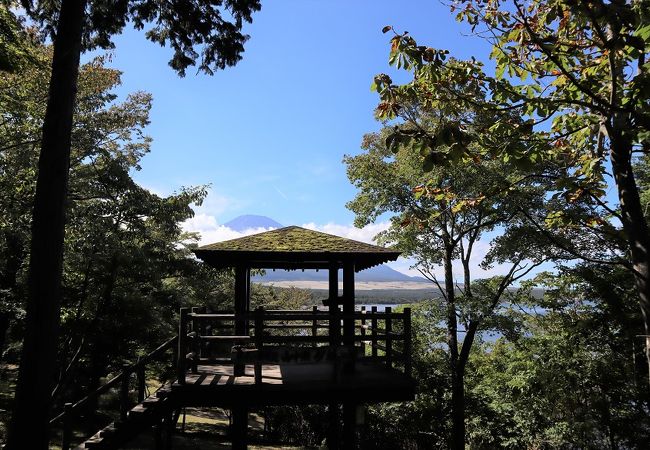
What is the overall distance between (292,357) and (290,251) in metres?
2.18

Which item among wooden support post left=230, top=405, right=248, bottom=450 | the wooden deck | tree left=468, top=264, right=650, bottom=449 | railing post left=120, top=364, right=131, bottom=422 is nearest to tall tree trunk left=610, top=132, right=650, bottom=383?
the wooden deck

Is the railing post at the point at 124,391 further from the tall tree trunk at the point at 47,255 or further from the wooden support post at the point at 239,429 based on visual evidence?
the wooden support post at the point at 239,429

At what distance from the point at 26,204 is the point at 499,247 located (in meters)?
16.0

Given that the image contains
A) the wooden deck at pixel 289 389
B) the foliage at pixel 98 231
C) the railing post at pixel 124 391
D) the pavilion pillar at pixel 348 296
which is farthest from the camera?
the foliage at pixel 98 231

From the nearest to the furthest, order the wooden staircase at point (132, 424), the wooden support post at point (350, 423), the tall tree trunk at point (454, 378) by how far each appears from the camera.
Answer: the wooden staircase at point (132, 424), the wooden support post at point (350, 423), the tall tree trunk at point (454, 378)

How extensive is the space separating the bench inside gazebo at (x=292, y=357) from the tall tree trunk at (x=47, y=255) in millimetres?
2018

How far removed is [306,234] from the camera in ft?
36.7

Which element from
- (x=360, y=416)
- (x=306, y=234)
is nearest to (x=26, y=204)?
(x=306, y=234)

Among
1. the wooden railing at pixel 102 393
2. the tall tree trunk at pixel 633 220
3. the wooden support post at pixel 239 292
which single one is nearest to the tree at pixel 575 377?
the wooden support post at pixel 239 292

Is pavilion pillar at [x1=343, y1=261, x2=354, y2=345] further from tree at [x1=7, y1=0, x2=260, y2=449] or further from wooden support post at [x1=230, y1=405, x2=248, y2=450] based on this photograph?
tree at [x1=7, y1=0, x2=260, y2=449]

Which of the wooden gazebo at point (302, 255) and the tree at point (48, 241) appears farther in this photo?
the wooden gazebo at point (302, 255)

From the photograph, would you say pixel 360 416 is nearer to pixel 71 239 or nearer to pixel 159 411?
pixel 159 411

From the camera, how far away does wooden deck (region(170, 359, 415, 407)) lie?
25.1 feet

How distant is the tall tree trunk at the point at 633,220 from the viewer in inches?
141
